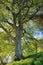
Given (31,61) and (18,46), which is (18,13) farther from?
(31,61)

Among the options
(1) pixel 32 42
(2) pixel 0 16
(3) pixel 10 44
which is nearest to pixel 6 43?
(3) pixel 10 44

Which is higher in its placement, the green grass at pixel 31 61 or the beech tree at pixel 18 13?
the beech tree at pixel 18 13

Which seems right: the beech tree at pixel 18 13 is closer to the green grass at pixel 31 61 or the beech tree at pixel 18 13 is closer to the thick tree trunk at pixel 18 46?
the thick tree trunk at pixel 18 46

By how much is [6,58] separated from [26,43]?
1.76ft

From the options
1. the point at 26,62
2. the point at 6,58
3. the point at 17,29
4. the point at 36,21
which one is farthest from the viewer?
the point at 6,58

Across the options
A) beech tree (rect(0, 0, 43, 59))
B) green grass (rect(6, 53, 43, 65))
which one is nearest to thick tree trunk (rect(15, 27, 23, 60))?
beech tree (rect(0, 0, 43, 59))

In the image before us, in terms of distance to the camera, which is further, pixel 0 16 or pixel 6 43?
pixel 6 43

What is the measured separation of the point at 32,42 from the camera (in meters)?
5.11

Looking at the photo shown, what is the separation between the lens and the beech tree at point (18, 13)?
4.19 metres

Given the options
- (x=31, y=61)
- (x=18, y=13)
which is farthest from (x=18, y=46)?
(x=18, y=13)

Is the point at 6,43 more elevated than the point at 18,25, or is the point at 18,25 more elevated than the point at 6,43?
the point at 18,25

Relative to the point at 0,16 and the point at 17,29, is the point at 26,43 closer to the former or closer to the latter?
the point at 17,29

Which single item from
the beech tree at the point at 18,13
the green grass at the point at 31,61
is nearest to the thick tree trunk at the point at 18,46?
the beech tree at the point at 18,13

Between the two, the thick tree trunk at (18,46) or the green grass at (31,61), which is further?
the thick tree trunk at (18,46)
